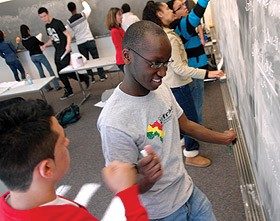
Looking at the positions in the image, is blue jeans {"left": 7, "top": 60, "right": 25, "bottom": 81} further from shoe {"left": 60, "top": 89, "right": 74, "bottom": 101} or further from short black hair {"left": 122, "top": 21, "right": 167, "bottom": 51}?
short black hair {"left": 122, "top": 21, "right": 167, "bottom": 51}

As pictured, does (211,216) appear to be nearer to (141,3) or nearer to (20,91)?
(20,91)

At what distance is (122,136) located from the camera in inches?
37.4

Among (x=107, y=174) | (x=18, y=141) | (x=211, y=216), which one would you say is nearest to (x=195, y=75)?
(x=211, y=216)

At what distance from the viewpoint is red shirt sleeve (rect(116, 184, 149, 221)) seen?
706mm

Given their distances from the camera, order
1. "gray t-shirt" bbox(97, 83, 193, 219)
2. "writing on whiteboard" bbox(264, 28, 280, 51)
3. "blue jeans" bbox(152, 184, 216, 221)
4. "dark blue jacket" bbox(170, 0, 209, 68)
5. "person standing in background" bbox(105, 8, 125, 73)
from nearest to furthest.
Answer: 1. "writing on whiteboard" bbox(264, 28, 280, 51)
2. "gray t-shirt" bbox(97, 83, 193, 219)
3. "blue jeans" bbox(152, 184, 216, 221)
4. "dark blue jacket" bbox(170, 0, 209, 68)
5. "person standing in background" bbox(105, 8, 125, 73)

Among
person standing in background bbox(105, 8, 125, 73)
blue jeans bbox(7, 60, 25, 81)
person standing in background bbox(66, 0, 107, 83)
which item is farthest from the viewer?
blue jeans bbox(7, 60, 25, 81)

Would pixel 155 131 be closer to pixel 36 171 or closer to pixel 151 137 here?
pixel 151 137

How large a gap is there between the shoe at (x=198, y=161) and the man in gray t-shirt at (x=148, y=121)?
1.41 metres

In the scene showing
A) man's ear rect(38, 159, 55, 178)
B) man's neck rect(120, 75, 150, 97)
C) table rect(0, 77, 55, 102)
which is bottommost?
table rect(0, 77, 55, 102)

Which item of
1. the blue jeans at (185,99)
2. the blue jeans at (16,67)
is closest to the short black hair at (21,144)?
the blue jeans at (185,99)

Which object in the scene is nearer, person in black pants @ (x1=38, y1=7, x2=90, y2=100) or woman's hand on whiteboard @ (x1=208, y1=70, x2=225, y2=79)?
woman's hand on whiteboard @ (x1=208, y1=70, x2=225, y2=79)

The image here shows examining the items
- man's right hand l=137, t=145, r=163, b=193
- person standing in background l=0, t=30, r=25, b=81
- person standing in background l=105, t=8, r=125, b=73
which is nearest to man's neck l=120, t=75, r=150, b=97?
man's right hand l=137, t=145, r=163, b=193

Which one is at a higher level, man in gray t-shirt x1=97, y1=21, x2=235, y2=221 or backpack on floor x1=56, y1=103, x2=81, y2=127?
man in gray t-shirt x1=97, y1=21, x2=235, y2=221

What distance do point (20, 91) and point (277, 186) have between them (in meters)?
4.08
